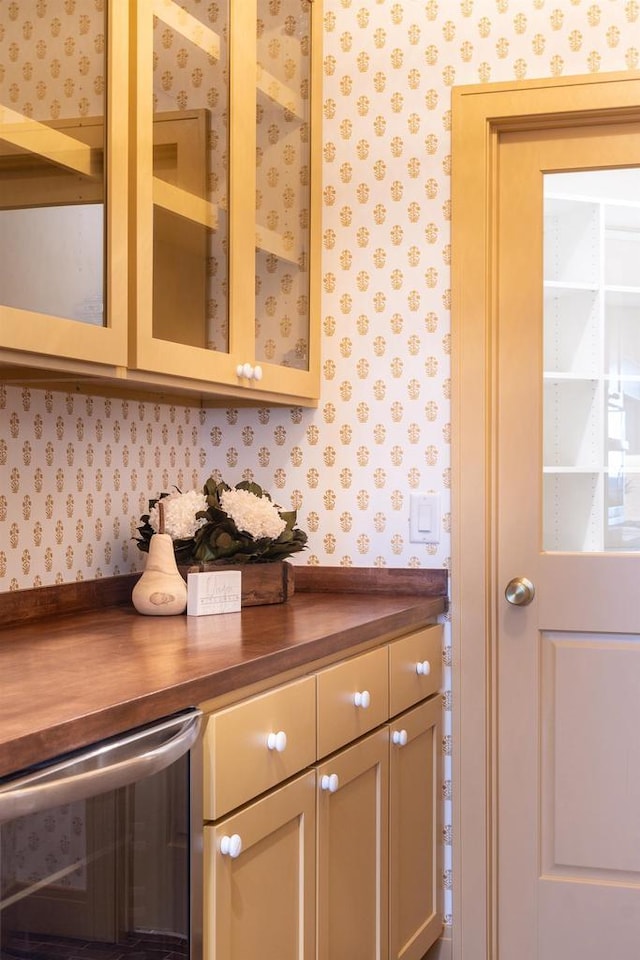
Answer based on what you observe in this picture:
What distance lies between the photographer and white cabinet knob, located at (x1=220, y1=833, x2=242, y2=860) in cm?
150

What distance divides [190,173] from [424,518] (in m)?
1.02

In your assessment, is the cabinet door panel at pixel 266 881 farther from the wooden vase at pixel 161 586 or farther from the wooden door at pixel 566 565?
the wooden door at pixel 566 565

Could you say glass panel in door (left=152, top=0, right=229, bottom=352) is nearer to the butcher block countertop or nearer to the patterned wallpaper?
the patterned wallpaper

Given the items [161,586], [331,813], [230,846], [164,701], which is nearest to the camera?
[164,701]

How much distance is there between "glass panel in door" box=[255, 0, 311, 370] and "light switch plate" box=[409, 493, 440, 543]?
424 mm

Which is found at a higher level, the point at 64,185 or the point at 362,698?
the point at 64,185

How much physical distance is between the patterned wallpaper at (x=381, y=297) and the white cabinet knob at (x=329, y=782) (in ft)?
2.66

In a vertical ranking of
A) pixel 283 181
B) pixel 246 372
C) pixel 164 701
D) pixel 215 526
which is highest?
pixel 283 181

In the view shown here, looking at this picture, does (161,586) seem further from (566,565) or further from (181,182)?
(566,565)

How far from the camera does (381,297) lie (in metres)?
2.75

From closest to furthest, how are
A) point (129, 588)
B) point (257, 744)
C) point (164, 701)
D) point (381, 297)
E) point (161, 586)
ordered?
point (164, 701), point (257, 744), point (161, 586), point (129, 588), point (381, 297)

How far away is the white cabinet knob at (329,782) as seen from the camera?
6.06 feet

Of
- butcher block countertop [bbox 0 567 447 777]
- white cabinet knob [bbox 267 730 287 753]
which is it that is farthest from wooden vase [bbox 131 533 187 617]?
white cabinet knob [bbox 267 730 287 753]

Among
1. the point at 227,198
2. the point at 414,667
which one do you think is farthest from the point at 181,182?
the point at 414,667
